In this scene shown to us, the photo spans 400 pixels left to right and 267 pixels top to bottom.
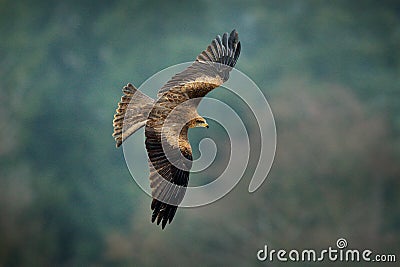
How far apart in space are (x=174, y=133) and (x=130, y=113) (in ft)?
2.69

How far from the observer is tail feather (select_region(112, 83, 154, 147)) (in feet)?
22.9

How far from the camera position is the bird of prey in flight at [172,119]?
254 inches

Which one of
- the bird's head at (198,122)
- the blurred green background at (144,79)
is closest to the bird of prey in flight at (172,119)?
the bird's head at (198,122)

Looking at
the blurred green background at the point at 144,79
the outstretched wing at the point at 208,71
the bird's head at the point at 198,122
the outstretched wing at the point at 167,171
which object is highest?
the blurred green background at the point at 144,79

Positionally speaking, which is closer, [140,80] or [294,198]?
[294,198]

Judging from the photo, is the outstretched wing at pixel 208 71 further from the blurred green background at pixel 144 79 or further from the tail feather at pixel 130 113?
the blurred green background at pixel 144 79

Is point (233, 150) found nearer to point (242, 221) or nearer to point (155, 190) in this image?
point (242, 221)

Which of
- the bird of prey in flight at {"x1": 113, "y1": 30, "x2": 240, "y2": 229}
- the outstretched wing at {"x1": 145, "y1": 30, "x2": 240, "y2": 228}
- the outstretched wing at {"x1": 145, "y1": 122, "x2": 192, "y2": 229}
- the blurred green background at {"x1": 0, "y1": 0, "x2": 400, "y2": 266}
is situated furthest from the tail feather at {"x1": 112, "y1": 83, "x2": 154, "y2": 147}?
the blurred green background at {"x1": 0, "y1": 0, "x2": 400, "y2": 266}

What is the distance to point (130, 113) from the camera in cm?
712

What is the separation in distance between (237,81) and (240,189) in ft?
14.1

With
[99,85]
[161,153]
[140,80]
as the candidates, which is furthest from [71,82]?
[161,153]

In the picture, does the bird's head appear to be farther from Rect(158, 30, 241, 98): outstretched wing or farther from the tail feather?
the tail feather

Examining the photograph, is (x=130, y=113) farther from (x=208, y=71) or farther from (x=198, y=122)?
(x=208, y=71)

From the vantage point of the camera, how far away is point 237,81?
23234 millimetres
